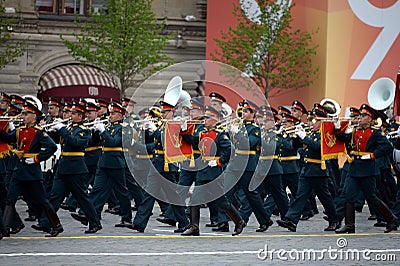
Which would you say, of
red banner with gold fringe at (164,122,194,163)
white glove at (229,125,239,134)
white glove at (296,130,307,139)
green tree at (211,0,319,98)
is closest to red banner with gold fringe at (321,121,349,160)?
white glove at (296,130,307,139)

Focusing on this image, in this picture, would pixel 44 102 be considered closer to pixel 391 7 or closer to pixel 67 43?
pixel 67 43

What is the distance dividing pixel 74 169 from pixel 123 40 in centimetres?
1621

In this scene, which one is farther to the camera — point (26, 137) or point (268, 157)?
point (268, 157)

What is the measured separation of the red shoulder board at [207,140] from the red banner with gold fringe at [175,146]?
0.45 metres

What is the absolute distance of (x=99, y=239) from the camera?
1468cm

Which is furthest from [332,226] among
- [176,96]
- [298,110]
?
[176,96]

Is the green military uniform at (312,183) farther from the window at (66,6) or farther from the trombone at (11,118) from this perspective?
the window at (66,6)

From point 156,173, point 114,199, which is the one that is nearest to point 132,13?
point 114,199

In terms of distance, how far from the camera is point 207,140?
15.6m

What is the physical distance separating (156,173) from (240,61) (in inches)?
576

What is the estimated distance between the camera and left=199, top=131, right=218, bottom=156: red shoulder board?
15555 mm

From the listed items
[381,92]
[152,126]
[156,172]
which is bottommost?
[156,172]

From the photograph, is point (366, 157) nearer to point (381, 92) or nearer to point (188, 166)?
point (188, 166)
